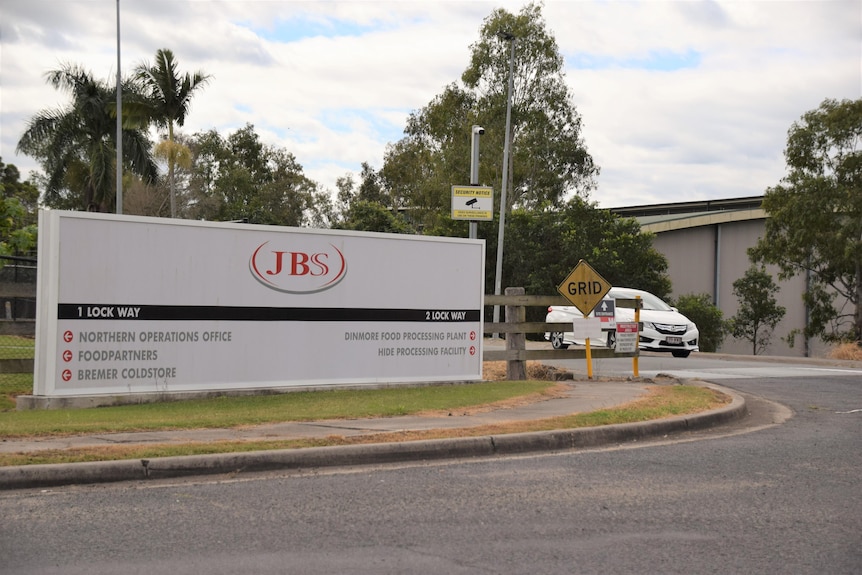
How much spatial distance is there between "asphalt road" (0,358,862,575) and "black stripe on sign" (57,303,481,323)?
4900 mm

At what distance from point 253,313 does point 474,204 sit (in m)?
10.2

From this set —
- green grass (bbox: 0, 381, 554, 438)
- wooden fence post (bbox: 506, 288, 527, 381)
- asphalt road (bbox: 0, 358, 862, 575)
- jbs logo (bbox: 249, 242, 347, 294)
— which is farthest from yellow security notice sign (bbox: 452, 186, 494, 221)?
asphalt road (bbox: 0, 358, 862, 575)

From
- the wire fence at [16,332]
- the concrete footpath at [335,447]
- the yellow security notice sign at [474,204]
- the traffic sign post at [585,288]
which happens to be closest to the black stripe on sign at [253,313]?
the wire fence at [16,332]

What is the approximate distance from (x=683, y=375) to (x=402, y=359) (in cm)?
562

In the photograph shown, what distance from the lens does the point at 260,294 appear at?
507 inches

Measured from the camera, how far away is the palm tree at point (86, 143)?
41.9m

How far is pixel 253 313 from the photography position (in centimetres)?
1284

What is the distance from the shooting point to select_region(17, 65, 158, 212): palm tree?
137 ft

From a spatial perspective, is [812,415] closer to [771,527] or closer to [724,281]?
[771,527]

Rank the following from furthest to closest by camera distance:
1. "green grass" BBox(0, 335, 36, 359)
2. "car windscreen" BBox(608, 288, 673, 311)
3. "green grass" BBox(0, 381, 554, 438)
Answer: "car windscreen" BBox(608, 288, 673, 311), "green grass" BBox(0, 335, 36, 359), "green grass" BBox(0, 381, 554, 438)

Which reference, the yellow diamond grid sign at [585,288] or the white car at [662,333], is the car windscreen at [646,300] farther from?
the yellow diamond grid sign at [585,288]

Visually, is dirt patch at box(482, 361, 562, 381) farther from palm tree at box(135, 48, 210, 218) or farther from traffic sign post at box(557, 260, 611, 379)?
palm tree at box(135, 48, 210, 218)

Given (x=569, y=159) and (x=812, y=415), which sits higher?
(x=569, y=159)

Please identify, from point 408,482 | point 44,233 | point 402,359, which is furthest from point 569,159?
point 408,482
